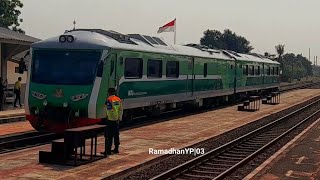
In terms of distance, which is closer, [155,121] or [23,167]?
[23,167]

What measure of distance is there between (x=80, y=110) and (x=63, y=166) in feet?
12.3

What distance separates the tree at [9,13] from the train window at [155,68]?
5511 cm

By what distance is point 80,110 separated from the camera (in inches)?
540

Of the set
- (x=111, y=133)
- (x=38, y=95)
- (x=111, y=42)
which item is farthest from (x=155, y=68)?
(x=111, y=133)

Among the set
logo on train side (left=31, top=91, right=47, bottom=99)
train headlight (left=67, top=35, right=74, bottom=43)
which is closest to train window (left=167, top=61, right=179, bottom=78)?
train headlight (left=67, top=35, right=74, bottom=43)

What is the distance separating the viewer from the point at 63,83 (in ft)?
46.2

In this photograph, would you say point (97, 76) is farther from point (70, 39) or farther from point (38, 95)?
point (38, 95)

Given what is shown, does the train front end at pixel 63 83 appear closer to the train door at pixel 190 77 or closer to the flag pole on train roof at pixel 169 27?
the train door at pixel 190 77

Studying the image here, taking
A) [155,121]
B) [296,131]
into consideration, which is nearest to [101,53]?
[155,121]

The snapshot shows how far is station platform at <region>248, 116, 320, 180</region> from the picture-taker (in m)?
10.1

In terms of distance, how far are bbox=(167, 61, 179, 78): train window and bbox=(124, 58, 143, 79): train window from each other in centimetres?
286

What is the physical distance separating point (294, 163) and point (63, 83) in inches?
283

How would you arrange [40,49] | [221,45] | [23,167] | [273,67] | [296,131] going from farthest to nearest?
[221,45], [273,67], [296,131], [40,49], [23,167]

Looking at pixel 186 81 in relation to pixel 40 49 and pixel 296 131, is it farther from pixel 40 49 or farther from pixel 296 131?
pixel 40 49
